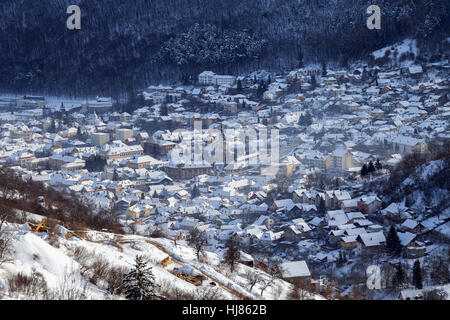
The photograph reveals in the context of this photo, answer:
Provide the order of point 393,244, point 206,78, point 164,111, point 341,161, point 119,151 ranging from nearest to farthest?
point 393,244 → point 341,161 → point 119,151 → point 164,111 → point 206,78

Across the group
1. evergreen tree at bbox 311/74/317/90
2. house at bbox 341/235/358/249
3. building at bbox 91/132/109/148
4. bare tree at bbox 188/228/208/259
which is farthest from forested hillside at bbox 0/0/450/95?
bare tree at bbox 188/228/208/259

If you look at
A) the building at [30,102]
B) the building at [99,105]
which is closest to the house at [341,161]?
the building at [99,105]

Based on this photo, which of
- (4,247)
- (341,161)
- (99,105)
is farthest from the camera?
(99,105)

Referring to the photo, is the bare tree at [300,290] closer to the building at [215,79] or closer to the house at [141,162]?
the house at [141,162]

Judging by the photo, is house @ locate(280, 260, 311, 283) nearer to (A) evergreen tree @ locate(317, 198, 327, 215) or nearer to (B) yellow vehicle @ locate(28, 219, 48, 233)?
(A) evergreen tree @ locate(317, 198, 327, 215)

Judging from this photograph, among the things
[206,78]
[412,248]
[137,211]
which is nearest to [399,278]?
[412,248]

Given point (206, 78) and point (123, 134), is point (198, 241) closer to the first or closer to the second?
point (123, 134)
